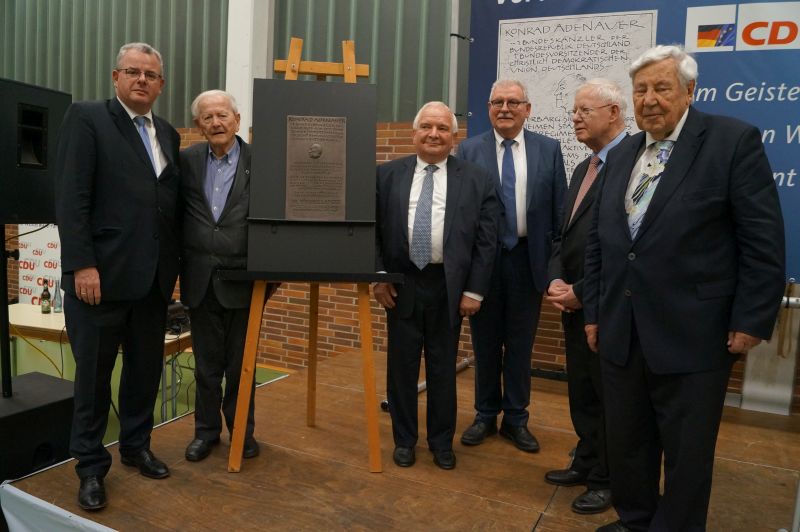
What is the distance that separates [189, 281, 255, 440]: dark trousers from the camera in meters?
2.65

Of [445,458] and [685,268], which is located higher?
[685,268]

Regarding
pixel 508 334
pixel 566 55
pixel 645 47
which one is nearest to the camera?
pixel 508 334

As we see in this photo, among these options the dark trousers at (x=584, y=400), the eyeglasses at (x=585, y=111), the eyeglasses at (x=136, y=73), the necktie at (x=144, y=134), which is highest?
the eyeglasses at (x=136, y=73)

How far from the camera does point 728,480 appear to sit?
2740mm

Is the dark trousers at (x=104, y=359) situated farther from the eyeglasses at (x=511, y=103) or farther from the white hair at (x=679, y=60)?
the white hair at (x=679, y=60)

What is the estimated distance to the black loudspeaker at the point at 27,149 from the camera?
2734 millimetres

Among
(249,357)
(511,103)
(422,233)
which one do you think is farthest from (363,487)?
(511,103)

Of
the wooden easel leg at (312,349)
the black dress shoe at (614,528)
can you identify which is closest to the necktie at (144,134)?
the wooden easel leg at (312,349)

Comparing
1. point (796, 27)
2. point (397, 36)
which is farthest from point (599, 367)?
point (397, 36)

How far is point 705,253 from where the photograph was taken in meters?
1.77

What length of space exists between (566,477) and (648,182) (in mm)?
1355

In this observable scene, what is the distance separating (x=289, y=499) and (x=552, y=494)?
107 cm

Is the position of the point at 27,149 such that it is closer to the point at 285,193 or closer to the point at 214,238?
the point at 214,238

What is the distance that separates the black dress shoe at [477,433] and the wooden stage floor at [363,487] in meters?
0.04
